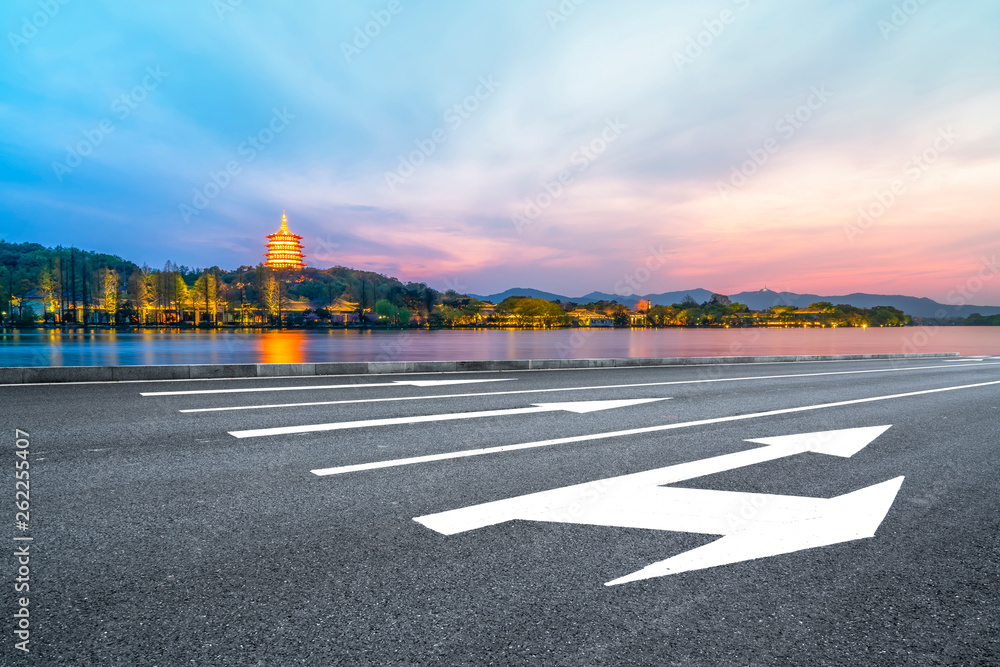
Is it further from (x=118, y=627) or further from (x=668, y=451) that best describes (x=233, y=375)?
(x=118, y=627)

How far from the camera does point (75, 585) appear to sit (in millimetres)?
2855

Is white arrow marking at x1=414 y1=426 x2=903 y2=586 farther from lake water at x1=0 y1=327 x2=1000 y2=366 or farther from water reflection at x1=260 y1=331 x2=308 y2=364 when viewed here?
lake water at x1=0 y1=327 x2=1000 y2=366

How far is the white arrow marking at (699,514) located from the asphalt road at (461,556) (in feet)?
0.13

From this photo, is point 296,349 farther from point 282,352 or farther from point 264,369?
point 264,369

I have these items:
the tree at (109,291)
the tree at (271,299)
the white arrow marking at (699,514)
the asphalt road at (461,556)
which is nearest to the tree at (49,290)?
the tree at (109,291)

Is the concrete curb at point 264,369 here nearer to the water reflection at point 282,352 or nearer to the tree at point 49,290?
the water reflection at point 282,352

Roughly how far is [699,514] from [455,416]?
4.81 meters

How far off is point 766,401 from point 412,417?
720 centimetres

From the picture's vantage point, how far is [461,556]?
3.27 metres

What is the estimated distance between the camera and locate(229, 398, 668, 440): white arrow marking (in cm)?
703

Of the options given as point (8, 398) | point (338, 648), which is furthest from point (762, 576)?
point (8, 398)


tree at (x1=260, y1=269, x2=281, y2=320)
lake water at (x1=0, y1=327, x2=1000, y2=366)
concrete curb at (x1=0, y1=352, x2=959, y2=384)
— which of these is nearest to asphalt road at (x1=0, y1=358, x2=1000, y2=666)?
concrete curb at (x1=0, y1=352, x2=959, y2=384)

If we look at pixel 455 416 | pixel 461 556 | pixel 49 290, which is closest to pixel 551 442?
pixel 455 416

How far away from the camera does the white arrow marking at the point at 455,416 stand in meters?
7.03
